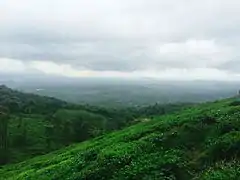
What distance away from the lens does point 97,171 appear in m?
32.4

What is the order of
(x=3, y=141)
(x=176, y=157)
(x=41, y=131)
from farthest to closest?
(x=41, y=131) → (x=3, y=141) → (x=176, y=157)

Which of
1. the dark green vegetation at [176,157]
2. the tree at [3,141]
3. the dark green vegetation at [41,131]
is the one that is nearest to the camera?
the dark green vegetation at [176,157]

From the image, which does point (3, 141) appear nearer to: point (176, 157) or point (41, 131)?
point (41, 131)

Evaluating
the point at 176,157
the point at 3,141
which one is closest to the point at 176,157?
the point at 176,157

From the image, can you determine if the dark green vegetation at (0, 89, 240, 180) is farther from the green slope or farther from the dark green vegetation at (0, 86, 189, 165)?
the dark green vegetation at (0, 86, 189, 165)

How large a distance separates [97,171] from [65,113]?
555ft

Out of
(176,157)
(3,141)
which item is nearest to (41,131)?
(3,141)

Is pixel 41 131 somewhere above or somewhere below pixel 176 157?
below

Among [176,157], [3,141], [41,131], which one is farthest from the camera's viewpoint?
[41,131]

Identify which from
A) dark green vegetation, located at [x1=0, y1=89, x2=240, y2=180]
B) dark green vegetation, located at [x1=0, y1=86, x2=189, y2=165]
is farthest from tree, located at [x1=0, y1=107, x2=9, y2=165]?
dark green vegetation, located at [x1=0, y1=89, x2=240, y2=180]

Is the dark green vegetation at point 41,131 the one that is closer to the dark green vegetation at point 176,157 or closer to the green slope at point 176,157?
the green slope at point 176,157

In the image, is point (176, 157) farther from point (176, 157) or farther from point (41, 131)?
point (41, 131)

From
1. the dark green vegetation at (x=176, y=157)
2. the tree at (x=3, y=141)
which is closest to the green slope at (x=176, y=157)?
the dark green vegetation at (x=176, y=157)

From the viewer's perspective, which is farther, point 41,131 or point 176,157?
point 41,131
